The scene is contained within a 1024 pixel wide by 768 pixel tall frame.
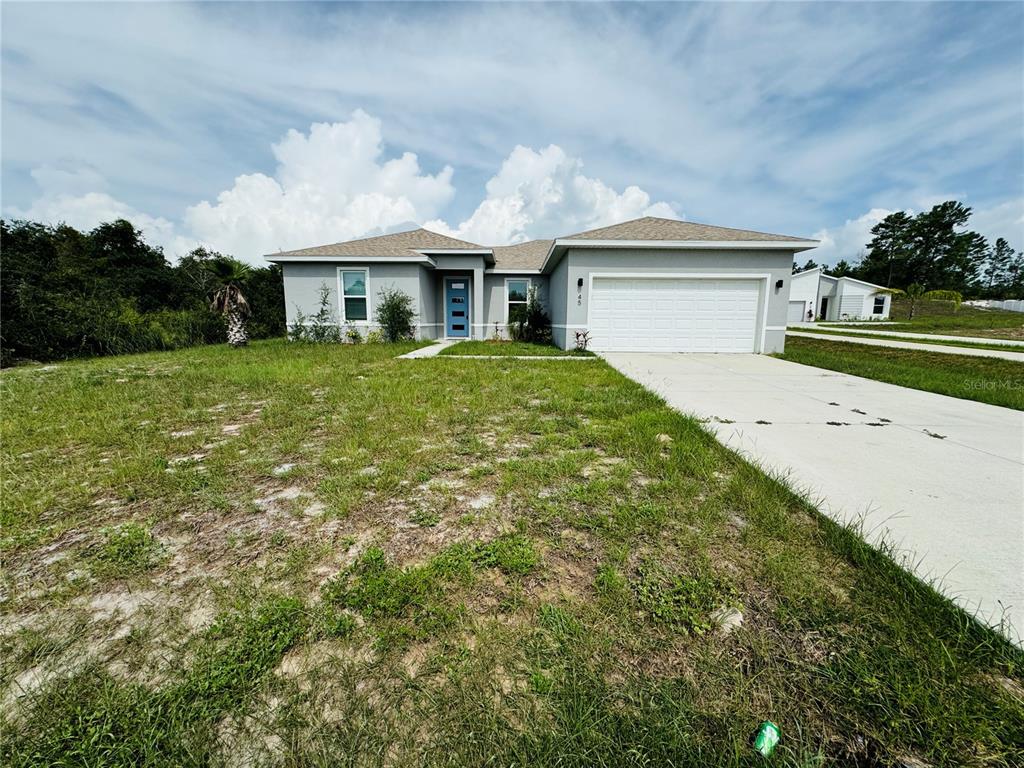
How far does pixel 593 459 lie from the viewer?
330 cm

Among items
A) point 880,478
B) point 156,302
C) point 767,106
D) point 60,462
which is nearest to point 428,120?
point 767,106

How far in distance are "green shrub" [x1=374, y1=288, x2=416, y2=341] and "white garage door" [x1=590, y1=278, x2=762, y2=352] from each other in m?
6.29

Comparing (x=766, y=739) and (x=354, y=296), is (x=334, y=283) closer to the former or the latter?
(x=354, y=296)

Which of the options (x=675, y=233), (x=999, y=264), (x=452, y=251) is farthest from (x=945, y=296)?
(x=999, y=264)

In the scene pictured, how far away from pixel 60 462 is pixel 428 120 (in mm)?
11703

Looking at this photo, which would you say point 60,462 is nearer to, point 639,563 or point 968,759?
point 639,563

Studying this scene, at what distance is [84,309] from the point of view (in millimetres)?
11539

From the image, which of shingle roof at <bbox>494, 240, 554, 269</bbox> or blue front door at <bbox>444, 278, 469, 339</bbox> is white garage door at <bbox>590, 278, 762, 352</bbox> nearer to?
shingle roof at <bbox>494, 240, 554, 269</bbox>

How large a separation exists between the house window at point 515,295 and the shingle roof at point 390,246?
2.34m

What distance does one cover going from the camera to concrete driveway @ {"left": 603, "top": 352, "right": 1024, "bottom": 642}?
192 cm

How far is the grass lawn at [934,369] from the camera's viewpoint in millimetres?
5711

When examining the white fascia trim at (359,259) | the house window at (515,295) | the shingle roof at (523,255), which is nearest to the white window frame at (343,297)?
the white fascia trim at (359,259)

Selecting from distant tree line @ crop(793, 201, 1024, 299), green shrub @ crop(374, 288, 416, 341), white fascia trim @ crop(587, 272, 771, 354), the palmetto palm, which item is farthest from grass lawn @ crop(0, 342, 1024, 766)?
distant tree line @ crop(793, 201, 1024, 299)

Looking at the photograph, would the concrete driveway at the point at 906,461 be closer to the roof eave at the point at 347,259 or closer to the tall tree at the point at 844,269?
the roof eave at the point at 347,259
